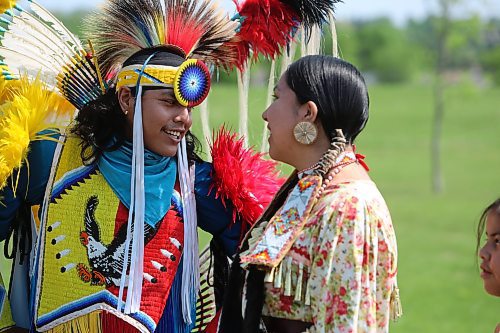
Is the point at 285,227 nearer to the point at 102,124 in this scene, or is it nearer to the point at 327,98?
the point at 327,98

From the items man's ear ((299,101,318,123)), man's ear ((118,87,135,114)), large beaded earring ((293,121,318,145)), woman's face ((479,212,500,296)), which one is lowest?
woman's face ((479,212,500,296))

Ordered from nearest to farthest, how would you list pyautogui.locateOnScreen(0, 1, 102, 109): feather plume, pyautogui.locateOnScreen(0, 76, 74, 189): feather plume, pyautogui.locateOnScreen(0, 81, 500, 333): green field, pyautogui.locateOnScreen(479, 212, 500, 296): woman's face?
pyautogui.locateOnScreen(479, 212, 500, 296): woman's face < pyautogui.locateOnScreen(0, 76, 74, 189): feather plume < pyautogui.locateOnScreen(0, 1, 102, 109): feather plume < pyautogui.locateOnScreen(0, 81, 500, 333): green field

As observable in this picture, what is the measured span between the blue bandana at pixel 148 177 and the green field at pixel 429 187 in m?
0.52

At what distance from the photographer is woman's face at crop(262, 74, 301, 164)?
8.05ft

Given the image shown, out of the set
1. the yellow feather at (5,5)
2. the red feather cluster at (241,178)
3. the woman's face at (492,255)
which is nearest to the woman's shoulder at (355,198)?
the woman's face at (492,255)

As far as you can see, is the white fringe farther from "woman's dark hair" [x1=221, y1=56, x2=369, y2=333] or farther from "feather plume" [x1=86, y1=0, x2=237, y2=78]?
"woman's dark hair" [x1=221, y1=56, x2=369, y2=333]

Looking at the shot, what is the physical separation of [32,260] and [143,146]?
22.9 inches

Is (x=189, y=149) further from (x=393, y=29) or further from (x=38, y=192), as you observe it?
(x=393, y=29)

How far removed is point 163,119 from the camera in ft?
9.63

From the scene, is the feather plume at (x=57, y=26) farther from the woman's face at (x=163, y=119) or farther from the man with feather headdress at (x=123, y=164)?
the woman's face at (x=163, y=119)

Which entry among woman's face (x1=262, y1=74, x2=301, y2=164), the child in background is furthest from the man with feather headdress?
the child in background

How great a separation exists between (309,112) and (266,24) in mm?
788

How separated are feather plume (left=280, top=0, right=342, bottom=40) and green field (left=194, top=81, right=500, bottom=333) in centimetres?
54

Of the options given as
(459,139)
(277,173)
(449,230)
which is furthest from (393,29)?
(277,173)
